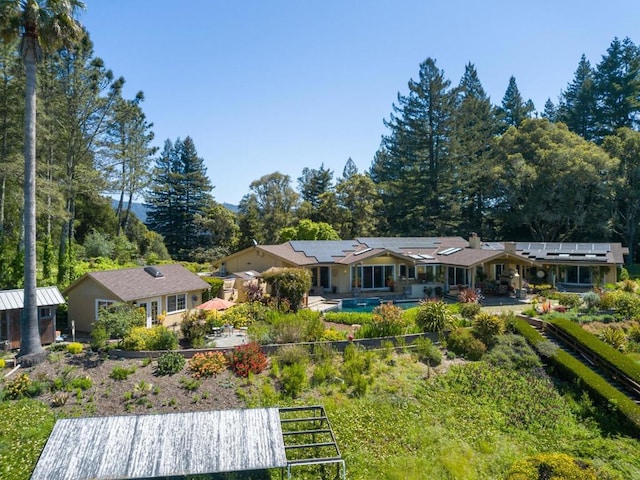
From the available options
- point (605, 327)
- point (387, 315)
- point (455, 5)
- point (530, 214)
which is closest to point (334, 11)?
point (455, 5)

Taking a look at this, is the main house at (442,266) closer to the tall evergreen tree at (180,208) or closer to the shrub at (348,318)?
the shrub at (348,318)

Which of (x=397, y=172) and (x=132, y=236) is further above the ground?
(x=397, y=172)

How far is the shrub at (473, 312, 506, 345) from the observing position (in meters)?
17.3

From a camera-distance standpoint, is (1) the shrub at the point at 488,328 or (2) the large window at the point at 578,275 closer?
(1) the shrub at the point at 488,328

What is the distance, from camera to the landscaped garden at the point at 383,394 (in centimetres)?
1067

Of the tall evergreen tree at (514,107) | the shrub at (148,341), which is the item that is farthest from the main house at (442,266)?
the tall evergreen tree at (514,107)

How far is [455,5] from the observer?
56.5 feet

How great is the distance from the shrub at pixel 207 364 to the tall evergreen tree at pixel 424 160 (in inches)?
1470

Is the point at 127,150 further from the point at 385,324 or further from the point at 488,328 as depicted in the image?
the point at 488,328

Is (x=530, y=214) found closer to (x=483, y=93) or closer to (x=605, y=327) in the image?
(x=483, y=93)

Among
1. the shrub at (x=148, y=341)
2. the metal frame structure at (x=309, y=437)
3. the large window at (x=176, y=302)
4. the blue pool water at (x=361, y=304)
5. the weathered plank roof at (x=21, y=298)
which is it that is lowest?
the metal frame structure at (x=309, y=437)

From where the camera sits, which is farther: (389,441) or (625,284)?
(625,284)

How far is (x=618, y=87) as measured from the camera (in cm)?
5075

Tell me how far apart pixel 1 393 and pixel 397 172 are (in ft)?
158
